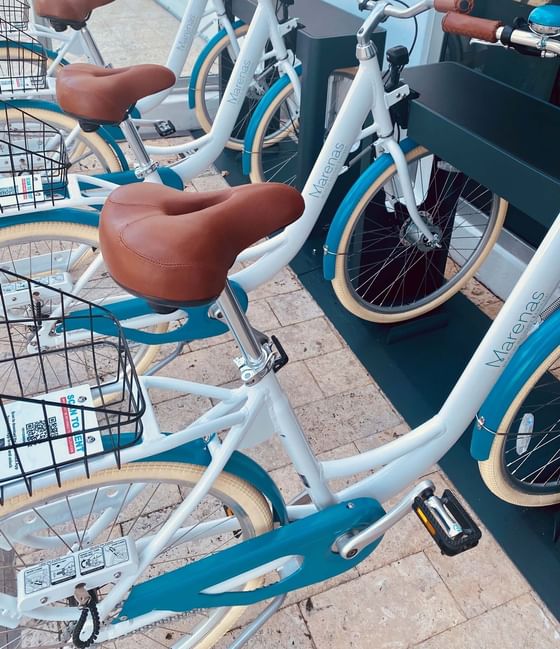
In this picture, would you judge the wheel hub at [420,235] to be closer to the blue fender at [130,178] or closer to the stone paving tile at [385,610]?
the blue fender at [130,178]

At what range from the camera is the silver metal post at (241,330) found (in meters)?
0.97

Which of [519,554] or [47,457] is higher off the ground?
[47,457]

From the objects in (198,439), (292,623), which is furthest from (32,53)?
(292,623)

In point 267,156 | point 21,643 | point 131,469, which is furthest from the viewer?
point 267,156

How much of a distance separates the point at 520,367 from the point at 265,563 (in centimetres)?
66

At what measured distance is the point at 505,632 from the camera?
1.48 m

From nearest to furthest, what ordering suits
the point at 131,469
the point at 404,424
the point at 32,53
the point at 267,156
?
1. the point at 131,469
2. the point at 404,424
3. the point at 32,53
4. the point at 267,156

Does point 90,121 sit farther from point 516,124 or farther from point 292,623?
point 292,623

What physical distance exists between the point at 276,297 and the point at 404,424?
0.79 metres

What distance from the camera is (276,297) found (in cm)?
251

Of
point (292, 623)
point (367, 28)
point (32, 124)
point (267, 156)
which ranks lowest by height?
point (292, 623)

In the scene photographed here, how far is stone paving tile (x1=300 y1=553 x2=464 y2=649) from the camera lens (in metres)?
1.47

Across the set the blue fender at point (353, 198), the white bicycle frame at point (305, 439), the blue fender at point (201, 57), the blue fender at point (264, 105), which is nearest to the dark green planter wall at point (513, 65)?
the blue fender at point (353, 198)

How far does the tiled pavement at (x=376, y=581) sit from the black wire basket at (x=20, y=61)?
47.0 inches
